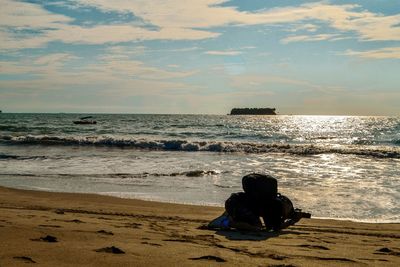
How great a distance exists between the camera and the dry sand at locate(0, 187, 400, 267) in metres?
4.62

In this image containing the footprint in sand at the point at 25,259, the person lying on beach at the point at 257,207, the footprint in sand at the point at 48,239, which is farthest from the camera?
the person lying on beach at the point at 257,207

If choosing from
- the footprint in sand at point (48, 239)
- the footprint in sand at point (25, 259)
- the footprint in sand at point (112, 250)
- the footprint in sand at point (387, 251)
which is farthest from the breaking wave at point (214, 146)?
the footprint in sand at point (25, 259)

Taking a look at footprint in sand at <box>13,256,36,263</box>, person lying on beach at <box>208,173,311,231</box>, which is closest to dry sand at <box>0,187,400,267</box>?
footprint in sand at <box>13,256,36,263</box>

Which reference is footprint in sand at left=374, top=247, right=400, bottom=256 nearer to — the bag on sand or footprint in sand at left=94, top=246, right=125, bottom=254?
the bag on sand

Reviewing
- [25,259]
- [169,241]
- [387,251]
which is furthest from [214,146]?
[25,259]

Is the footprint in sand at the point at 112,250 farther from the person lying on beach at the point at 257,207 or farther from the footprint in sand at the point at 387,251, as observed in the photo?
the footprint in sand at the point at 387,251

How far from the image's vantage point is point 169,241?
19.2 ft

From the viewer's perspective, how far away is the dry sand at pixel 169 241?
182 inches

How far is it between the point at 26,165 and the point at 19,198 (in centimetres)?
979

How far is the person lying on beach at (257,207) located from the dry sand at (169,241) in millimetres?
300

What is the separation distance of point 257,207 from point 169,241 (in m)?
2.11

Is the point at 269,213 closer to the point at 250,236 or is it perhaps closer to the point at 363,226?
the point at 250,236

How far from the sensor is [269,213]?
7.43m

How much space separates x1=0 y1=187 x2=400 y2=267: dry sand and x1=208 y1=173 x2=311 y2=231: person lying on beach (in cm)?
30
